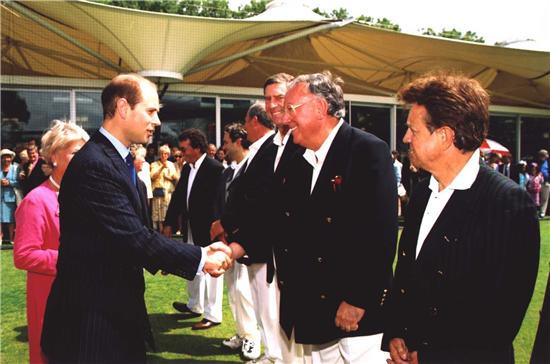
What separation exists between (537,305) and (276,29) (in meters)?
10.8

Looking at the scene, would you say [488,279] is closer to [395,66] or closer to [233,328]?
[233,328]

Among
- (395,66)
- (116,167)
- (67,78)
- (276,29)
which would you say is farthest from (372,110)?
(116,167)

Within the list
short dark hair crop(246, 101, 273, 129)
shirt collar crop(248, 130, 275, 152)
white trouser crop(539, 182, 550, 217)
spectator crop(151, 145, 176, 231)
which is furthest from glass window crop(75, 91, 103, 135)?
white trouser crop(539, 182, 550, 217)

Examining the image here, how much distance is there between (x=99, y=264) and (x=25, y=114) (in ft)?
51.7

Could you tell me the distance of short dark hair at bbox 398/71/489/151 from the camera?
214cm

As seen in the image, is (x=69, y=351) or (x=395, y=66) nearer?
(x=69, y=351)

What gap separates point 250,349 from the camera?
4.94 m

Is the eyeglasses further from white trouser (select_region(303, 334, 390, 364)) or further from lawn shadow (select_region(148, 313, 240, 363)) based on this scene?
lawn shadow (select_region(148, 313, 240, 363))

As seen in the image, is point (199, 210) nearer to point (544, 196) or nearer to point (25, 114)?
point (25, 114)

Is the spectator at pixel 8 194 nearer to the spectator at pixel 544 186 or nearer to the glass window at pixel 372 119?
the glass window at pixel 372 119

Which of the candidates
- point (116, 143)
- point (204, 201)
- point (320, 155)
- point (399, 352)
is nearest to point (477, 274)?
point (399, 352)

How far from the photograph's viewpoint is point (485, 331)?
2.03 metres

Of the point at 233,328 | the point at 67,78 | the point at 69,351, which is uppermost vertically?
the point at 67,78

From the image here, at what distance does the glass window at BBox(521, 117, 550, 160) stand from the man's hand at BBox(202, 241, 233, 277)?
85.2 feet
